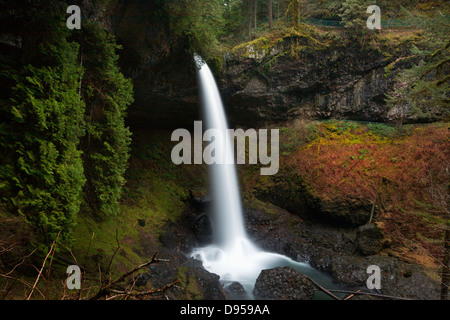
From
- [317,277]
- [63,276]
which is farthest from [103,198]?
[317,277]

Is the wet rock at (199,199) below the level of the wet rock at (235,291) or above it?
above

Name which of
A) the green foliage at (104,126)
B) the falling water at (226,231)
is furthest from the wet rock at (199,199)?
the green foliage at (104,126)

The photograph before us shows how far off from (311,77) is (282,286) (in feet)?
41.6

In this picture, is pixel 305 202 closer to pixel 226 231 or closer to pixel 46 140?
pixel 226 231

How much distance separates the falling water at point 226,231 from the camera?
9.40 metres

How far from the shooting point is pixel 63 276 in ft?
16.9

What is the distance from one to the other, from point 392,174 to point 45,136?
535 inches

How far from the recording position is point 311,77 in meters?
15.5

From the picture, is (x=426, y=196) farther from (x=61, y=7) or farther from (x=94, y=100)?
(x=61, y=7)

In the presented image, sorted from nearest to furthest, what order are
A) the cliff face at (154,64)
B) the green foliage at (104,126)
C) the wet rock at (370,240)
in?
the green foliage at (104,126), the cliff face at (154,64), the wet rock at (370,240)

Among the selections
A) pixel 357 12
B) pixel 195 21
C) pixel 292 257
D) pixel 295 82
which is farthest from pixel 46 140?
pixel 357 12

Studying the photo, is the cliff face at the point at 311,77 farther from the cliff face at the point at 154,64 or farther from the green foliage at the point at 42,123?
the green foliage at the point at 42,123

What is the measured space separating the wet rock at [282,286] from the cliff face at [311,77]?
10.3 meters
